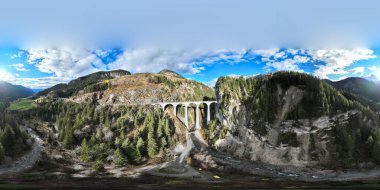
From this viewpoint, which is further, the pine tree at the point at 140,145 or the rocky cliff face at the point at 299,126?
the pine tree at the point at 140,145

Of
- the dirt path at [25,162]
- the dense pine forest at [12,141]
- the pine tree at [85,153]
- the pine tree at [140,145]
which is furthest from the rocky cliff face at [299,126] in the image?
the dense pine forest at [12,141]

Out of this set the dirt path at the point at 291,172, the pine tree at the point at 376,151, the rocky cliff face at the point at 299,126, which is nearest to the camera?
the dirt path at the point at 291,172

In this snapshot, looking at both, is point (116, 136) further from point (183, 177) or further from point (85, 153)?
point (183, 177)

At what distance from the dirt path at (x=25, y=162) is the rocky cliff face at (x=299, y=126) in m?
90.7

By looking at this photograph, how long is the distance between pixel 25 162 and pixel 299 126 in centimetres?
12374

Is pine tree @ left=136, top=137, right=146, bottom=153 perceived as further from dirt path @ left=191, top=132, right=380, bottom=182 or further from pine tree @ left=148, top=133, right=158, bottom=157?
dirt path @ left=191, top=132, right=380, bottom=182

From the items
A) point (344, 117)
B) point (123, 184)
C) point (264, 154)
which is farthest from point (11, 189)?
point (344, 117)

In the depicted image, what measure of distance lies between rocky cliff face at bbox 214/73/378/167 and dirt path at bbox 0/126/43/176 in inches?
3571

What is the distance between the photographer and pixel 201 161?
139000 mm

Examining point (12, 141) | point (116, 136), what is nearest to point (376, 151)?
point (116, 136)

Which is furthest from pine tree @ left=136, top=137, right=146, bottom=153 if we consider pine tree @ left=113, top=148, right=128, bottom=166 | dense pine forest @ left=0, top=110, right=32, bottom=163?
dense pine forest @ left=0, top=110, right=32, bottom=163

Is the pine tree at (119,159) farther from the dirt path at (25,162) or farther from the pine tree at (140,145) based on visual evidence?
the dirt path at (25,162)

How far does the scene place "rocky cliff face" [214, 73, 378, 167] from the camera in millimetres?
135375

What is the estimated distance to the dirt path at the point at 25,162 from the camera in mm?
120613
